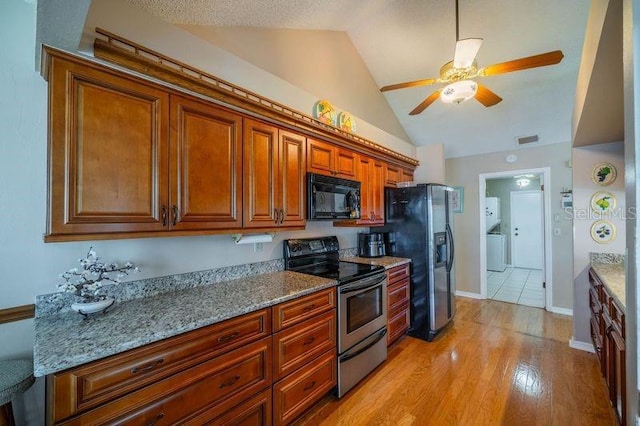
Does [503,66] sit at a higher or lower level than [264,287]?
higher

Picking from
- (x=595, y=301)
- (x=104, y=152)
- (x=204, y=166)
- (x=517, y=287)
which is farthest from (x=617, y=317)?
(x=517, y=287)

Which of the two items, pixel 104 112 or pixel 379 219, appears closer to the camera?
pixel 104 112

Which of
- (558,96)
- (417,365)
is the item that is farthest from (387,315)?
(558,96)

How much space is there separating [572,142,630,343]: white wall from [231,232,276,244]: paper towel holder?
3236mm

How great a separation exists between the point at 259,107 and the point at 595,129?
2.90 meters

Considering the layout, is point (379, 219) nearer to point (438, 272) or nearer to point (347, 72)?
point (438, 272)

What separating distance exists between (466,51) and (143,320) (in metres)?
2.67

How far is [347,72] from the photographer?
329 centimetres

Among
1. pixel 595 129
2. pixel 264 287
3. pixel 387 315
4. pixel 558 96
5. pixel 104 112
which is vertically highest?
pixel 558 96

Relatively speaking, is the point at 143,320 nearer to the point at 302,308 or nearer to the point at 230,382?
the point at 230,382

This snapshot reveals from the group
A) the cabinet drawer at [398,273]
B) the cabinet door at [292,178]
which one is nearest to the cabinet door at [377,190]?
the cabinet drawer at [398,273]

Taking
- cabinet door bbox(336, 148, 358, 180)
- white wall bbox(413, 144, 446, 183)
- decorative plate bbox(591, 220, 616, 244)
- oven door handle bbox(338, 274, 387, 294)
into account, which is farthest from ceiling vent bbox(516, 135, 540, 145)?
oven door handle bbox(338, 274, 387, 294)

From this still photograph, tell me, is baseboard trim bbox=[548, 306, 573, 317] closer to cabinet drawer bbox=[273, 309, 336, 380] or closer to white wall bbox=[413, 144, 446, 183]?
white wall bbox=[413, 144, 446, 183]

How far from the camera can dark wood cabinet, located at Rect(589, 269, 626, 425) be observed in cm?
152
